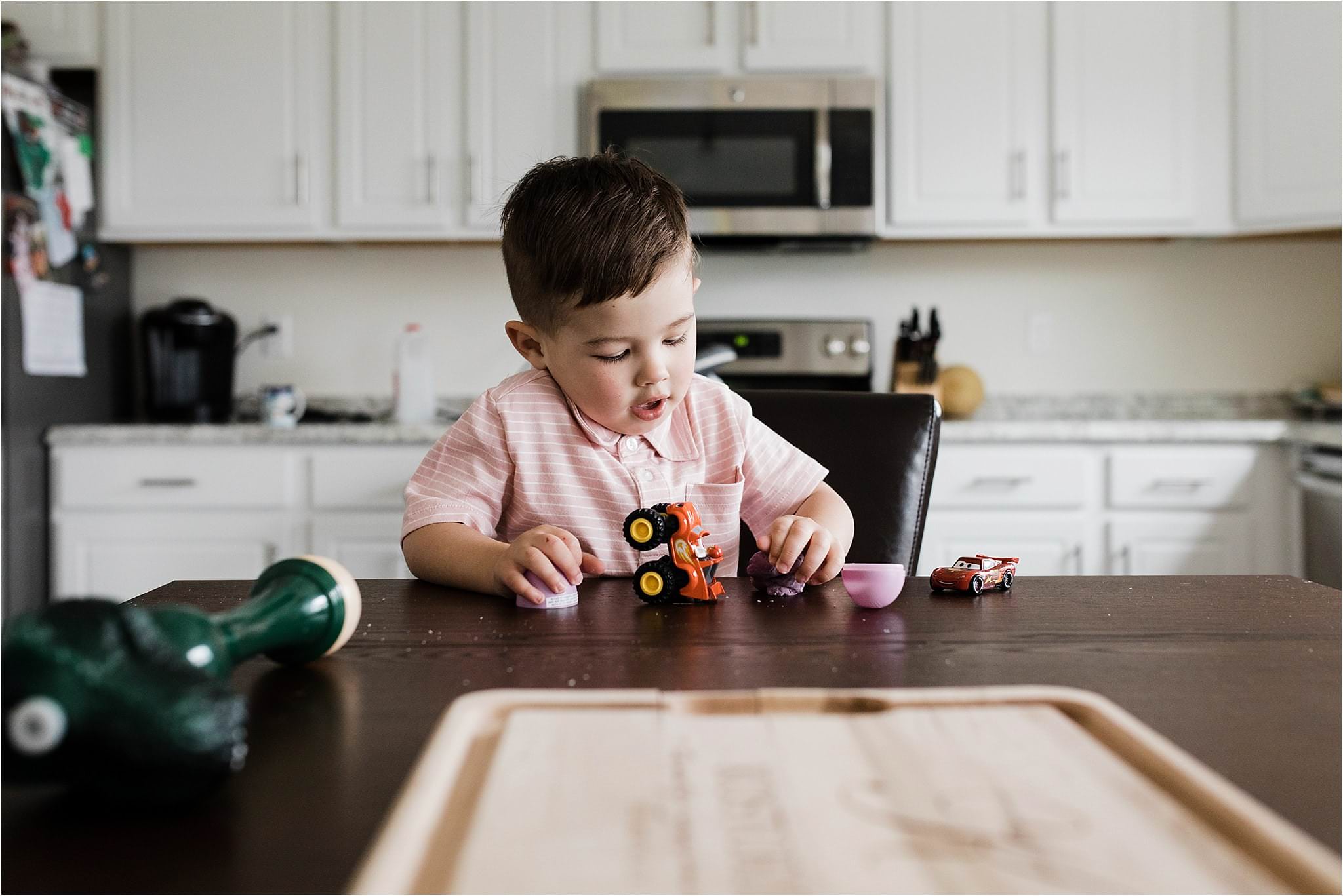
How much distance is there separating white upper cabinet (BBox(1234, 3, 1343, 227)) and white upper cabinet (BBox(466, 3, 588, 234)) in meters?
1.73

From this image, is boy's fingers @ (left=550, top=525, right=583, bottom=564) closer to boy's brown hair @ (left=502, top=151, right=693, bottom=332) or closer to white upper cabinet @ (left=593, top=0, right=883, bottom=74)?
boy's brown hair @ (left=502, top=151, right=693, bottom=332)

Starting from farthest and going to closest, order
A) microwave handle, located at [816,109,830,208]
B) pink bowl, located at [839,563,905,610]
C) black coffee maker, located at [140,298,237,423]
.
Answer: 1. black coffee maker, located at [140,298,237,423]
2. microwave handle, located at [816,109,830,208]
3. pink bowl, located at [839,563,905,610]

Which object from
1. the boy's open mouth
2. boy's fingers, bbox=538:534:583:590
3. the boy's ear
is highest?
the boy's ear

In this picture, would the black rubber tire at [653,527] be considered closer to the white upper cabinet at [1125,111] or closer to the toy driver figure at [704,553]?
the toy driver figure at [704,553]

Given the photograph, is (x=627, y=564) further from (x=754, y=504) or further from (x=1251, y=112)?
(x=1251, y=112)

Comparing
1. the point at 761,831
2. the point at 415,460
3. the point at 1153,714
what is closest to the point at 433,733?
the point at 761,831

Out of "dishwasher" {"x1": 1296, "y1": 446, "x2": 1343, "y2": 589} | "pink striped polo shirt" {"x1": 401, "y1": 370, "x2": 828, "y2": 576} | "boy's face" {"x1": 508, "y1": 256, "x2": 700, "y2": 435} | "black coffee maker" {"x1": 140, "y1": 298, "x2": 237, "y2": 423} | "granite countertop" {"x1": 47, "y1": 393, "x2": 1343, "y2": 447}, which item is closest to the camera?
"boy's face" {"x1": 508, "y1": 256, "x2": 700, "y2": 435}

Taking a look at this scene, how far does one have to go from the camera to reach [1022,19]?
256 centimetres

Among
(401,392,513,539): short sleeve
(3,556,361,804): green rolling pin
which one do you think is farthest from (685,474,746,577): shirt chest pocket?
(3,556,361,804): green rolling pin

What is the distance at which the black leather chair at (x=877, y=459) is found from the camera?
116 centimetres

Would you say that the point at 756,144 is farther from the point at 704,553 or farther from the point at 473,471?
the point at 704,553

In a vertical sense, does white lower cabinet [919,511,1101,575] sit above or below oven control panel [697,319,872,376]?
below

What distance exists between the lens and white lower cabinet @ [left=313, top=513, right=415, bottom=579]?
2.38 metres

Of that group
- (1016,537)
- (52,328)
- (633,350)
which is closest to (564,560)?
(633,350)
